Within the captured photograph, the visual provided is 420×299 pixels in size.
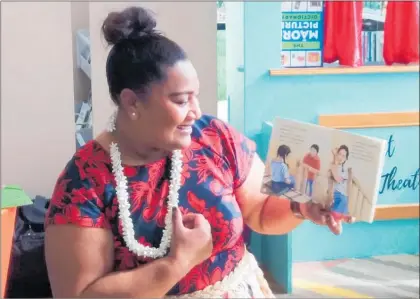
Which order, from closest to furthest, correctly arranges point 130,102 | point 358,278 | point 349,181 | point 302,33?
point 349,181 → point 130,102 → point 358,278 → point 302,33

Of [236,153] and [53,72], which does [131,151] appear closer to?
[236,153]

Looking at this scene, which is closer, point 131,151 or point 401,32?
point 131,151

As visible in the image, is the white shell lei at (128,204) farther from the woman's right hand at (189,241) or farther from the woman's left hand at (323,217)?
the woman's left hand at (323,217)

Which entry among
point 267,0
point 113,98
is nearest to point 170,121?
point 113,98

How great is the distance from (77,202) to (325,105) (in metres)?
2.28

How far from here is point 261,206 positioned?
4.48 ft

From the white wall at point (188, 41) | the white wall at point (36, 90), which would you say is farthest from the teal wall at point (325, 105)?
the white wall at point (36, 90)

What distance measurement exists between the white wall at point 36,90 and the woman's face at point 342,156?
1.58 m

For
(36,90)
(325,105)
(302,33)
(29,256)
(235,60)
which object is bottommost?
(29,256)

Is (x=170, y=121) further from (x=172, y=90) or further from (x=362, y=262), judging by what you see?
(x=362, y=262)

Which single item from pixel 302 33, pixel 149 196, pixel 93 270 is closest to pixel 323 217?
pixel 149 196

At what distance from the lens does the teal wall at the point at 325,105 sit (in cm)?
313

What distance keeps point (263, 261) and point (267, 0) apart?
4.59 ft

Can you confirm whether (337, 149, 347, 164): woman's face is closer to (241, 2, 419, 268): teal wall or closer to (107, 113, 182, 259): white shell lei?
(107, 113, 182, 259): white shell lei
